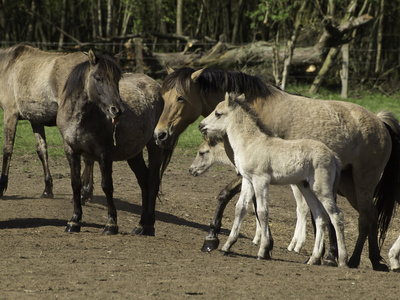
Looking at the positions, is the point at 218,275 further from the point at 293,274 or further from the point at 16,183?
the point at 16,183

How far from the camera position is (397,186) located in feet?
25.4

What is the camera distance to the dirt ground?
5117mm

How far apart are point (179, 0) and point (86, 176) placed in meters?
17.2

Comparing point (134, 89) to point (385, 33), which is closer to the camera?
point (134, 89)

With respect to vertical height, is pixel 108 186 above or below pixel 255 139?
below

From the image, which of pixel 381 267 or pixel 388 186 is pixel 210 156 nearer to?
pixel 388 186

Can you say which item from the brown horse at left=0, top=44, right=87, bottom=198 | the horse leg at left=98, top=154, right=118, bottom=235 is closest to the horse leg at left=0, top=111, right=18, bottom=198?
the brown horse at left=0, top=44, right=87, bottom=198

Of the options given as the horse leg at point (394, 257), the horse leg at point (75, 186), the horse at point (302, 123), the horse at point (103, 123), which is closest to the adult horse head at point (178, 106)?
the horse at point (302, 123)

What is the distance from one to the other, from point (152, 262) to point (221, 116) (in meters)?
1.60

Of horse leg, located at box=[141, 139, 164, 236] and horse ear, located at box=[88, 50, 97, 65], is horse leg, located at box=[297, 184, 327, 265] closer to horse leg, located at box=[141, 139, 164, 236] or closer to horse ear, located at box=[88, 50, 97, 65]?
horse leg, located at box=[141, 139, 164, 236]

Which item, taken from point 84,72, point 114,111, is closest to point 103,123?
point 114,111

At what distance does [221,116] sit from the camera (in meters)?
6.68

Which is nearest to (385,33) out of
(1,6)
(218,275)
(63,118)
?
(1,6)

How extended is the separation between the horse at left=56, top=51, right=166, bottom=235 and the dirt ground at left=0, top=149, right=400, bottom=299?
1.71 feet
